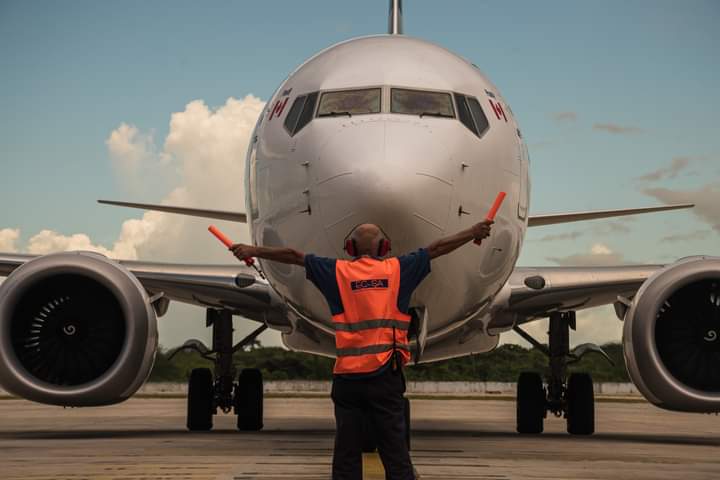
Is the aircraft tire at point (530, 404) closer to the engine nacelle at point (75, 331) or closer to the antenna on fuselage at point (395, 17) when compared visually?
the antenna on fuselage at point (395, 17)

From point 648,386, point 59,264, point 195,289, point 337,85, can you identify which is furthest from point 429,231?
point 195,289

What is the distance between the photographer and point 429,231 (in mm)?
7277

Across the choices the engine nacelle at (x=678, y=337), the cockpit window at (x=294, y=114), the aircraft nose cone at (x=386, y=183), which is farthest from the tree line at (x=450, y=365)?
the aircraft nose cone at (x=386, y=183)

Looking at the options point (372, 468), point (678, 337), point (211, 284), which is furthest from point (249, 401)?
point (372, 468)

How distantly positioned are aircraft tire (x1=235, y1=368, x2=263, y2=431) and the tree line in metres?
14.1

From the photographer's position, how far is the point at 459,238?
5.54m

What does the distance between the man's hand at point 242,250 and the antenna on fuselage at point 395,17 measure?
8279 millimetres

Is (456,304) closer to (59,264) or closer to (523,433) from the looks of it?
(59,264)

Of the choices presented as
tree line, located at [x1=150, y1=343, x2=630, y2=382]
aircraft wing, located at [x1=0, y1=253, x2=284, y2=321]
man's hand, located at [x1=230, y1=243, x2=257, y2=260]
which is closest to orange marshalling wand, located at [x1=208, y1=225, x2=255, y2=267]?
man's hand, located at [x1=230, y1=243, x2=257, y2=260]

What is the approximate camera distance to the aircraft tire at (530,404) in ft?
45.6

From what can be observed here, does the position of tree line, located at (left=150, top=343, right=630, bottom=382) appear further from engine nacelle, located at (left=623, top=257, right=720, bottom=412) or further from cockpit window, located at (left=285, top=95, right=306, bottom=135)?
cockpit window, located at (left=285, top=95, right=306, bottom=135)

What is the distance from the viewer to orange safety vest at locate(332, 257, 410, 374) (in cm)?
542

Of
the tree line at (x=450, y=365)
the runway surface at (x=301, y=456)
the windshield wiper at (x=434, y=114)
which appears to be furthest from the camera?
the tree line at (x=450, y=365)

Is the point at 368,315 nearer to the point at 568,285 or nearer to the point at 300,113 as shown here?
the point at 300,113
